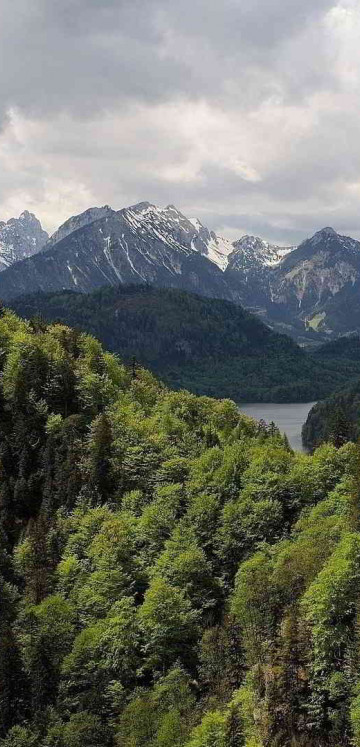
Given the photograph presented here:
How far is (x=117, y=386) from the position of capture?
147 m

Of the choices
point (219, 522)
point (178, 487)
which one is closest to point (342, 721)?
point (219, 522)

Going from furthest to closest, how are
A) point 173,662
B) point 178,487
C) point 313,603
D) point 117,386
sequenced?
1. point 117,386
2. point 178,487
3. point 173,662
4. point 313,603

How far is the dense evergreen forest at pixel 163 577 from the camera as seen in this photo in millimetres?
67125

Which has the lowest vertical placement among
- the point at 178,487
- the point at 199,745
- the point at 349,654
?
the point at 199,745

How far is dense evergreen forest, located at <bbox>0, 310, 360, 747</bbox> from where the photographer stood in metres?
67.1

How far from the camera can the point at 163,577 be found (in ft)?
293

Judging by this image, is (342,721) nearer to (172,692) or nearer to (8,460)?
(172,692)

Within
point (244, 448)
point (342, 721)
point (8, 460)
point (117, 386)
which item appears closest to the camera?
point (342, 721)

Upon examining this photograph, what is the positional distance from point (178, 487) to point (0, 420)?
4679cm

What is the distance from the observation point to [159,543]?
97.4 metres

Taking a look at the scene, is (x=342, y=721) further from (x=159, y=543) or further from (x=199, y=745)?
(x=159, y=543)

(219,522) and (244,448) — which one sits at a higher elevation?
(244,448)

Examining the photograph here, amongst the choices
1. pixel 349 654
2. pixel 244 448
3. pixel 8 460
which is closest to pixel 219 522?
pixel 244 448

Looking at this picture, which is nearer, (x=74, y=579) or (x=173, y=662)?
(x=173, y=662)
